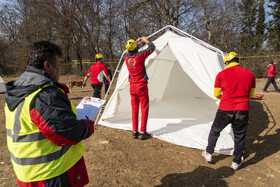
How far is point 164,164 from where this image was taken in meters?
3.00

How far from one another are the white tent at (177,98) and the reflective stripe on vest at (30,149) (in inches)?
114

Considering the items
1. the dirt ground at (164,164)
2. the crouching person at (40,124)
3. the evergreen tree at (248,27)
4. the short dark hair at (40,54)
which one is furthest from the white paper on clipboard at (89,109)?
the evergreen tree at (248,27)

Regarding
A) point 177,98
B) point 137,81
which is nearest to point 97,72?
point 137,81

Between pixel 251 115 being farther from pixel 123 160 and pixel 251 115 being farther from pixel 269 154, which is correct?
pixel 123 160

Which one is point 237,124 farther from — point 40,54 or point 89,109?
point 40,54

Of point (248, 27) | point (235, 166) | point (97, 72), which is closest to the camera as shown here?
point (235, 166)

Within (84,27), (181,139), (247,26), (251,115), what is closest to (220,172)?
(181,139)

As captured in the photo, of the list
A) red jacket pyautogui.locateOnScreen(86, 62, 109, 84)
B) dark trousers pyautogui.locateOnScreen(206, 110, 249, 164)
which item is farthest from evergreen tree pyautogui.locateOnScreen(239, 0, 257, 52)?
dark trousers pyautogui.locateOnScreen(206, 110, 249, 164)

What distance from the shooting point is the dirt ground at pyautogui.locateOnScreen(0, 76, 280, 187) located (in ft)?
8.51

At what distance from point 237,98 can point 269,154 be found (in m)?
1.53

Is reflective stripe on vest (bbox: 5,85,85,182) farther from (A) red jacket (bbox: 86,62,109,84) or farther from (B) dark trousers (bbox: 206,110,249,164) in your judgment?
(A) red jacket (bbox: 86,62,109,84)

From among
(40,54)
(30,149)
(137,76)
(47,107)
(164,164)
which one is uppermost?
(40,54)

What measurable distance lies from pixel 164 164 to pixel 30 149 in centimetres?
233

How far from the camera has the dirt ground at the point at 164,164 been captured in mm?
2594
